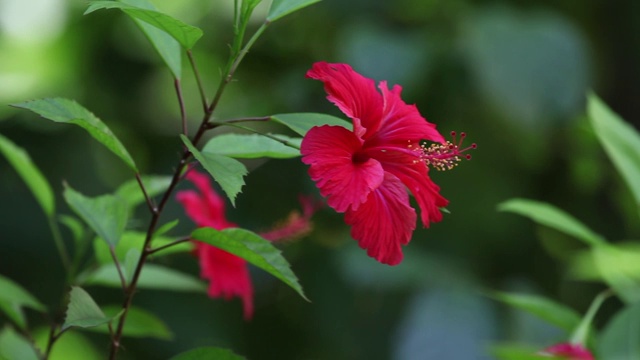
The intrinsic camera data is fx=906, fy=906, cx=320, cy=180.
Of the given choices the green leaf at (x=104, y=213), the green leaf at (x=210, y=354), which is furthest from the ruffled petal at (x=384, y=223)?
the green leaf at (x=104, y=213)

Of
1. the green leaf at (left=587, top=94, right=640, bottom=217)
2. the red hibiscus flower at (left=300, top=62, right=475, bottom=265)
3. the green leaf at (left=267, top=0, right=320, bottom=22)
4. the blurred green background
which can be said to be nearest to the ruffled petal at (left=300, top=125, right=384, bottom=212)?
the red hibiscus flower at (left=300, top=62, right=475, bottom=265)

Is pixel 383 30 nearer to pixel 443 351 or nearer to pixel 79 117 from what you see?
pixel 443 351

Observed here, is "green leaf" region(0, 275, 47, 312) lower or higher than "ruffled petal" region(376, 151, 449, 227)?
lower

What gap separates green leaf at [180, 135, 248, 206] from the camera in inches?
19.5

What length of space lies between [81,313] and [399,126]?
22 centimetres

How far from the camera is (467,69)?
1457mm

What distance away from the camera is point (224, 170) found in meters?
0.52

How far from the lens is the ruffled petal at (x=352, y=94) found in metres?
0.52

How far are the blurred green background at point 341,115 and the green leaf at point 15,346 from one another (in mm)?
668

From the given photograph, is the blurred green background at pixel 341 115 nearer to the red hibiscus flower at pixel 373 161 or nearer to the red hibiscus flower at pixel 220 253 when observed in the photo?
the red hibiscus flower at pixel 220 253

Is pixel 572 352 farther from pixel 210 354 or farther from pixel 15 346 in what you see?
pixel 15 346

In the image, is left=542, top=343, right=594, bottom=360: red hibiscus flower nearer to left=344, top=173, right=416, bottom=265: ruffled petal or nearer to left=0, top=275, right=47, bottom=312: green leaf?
left=344, top=173, right=416, bottom=265: ruffled petal

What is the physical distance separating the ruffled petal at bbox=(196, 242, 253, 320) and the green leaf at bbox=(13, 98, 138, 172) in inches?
9.1

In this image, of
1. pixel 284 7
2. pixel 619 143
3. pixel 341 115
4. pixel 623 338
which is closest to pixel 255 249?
pixel 284 7
